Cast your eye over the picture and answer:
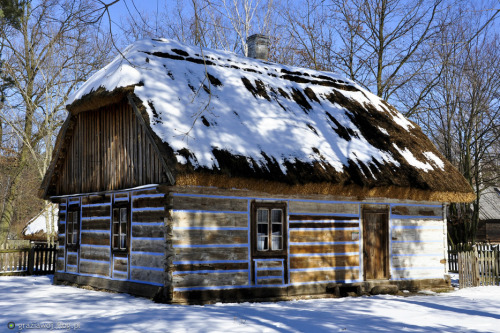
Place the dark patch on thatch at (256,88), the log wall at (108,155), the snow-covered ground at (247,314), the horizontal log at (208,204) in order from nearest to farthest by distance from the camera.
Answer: the snow-covered ground at (247,314), the horizontal log at (208,204), the log wall at (108,155), the dark patch on thatch at (256,88)

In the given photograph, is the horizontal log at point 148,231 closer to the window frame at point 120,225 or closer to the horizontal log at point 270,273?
the window frame at point 120,225

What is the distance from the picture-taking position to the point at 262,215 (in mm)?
13352

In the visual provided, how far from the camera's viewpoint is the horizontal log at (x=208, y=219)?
1203 centimetres

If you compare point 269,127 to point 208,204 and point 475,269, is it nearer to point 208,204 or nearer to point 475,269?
point 208,204

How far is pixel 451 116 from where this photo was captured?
28359 mm

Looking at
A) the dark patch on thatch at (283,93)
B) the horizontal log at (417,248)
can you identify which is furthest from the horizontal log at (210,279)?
the dark patch on thatch at (283,93)

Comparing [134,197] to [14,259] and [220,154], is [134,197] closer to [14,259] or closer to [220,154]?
[220,154]

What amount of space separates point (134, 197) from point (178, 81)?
3.10 metres

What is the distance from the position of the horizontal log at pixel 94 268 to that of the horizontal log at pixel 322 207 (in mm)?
5083

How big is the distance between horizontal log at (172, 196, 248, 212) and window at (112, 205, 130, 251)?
2.19m

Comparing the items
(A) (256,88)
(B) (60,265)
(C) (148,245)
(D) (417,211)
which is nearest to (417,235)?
(D) (417,211)

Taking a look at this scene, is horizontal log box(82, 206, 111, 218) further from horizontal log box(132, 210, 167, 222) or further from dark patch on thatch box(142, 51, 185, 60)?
dark patch on thatch box(142, 51, 185, 60)

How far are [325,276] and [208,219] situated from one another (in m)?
3.73

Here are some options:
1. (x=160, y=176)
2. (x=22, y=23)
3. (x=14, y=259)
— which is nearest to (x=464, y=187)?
(x=160, y=176)
